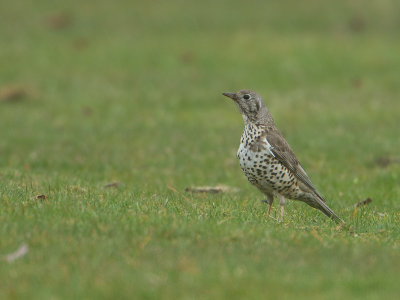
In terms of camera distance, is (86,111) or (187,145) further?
(86,111)

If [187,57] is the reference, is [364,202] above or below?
above

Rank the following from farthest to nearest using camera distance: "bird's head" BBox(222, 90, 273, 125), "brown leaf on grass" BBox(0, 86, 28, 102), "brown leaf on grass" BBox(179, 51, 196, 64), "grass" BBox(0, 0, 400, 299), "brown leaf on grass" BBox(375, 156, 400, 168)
Result: "brown leaf on grass" BBox(179, 51, 196, 64)
"brown leaf on grass" BBox(0, 86, 28, 102)
"brown leaf on grass" BBox(375, 156, 400, 168)
"bird's head" BBox(222, 90, 273, 125)
"grass" BBox(0, 0, 400, 299)

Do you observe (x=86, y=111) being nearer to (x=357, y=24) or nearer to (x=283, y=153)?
(x=283, y=153)

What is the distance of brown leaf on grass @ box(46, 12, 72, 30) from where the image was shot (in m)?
29.1

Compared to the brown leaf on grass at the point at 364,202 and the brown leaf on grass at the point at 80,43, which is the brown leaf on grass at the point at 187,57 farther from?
the brown leaf on grass at the point at 364,202

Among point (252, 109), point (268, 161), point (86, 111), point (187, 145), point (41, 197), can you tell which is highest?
point (252, 109)

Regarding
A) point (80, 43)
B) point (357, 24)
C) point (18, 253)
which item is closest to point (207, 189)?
point (18, 253)

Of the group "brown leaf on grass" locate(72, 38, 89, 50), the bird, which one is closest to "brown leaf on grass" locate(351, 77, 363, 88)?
"brown leaf on grass" locate(72, 38, 89, 50)

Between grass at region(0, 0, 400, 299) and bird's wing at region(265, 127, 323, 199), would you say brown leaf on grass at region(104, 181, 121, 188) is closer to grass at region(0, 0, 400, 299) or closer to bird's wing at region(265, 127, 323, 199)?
grass at region(0, 0, 400, 299)

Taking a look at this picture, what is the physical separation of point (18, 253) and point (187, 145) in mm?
9915

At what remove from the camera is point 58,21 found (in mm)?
29328

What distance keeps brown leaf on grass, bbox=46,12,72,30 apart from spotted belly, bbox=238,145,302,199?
21329 mm

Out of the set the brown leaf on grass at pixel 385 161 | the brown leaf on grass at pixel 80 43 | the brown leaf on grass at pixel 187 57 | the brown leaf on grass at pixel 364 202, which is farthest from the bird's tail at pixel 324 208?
the brown leaf on grass at pixel 80 43

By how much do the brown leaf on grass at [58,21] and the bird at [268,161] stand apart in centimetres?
2071
